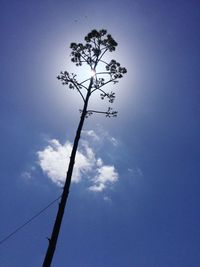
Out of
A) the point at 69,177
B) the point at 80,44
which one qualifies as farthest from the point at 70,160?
the point at 80,44

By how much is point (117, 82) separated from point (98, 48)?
6.47 feet

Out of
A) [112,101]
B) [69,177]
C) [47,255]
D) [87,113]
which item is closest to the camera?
[47,255]

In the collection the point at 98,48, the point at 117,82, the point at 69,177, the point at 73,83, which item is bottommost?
the point at 69,177

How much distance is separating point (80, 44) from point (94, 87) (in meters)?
2.27

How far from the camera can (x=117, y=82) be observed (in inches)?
631

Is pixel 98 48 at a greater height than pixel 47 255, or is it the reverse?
pixel 98 48

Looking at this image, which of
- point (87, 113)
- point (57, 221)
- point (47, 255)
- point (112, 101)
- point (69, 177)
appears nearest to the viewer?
point (47, 255)

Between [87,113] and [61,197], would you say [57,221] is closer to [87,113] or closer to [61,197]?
[61,197]

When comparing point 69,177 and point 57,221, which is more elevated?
point 69,177

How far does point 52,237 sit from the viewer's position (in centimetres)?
1073

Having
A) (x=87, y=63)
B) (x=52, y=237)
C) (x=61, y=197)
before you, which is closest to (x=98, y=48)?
(x=87, y=63)

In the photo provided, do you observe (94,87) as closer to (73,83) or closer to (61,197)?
(73,83)

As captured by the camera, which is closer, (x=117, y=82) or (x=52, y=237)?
(x=52, y=237)

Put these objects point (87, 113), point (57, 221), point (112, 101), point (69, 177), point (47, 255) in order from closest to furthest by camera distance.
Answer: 1. point (47, 255)
2. point (57, 221)
3. point (69, 177)
4. point (87, 113)
5. point (112, 101)
